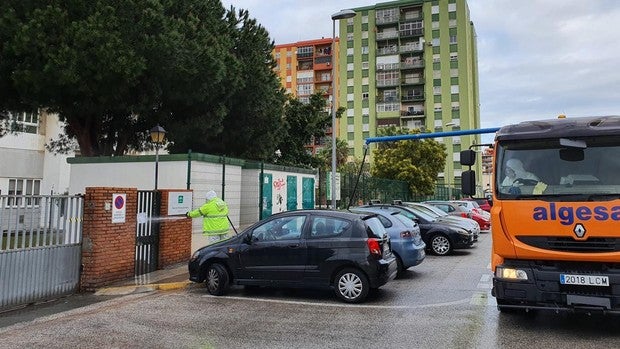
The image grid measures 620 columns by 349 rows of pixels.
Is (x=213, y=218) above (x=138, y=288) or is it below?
above

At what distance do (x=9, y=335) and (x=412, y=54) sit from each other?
267ft

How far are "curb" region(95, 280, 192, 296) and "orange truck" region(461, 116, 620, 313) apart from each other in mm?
5830

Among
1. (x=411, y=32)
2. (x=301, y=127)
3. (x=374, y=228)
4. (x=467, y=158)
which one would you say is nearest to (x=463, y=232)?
(x=374, y=228)

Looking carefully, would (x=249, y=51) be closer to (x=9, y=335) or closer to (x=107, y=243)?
(x=107, y=243)

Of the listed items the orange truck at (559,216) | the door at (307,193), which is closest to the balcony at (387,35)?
the door at (307,193)

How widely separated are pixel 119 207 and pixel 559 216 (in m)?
7.78

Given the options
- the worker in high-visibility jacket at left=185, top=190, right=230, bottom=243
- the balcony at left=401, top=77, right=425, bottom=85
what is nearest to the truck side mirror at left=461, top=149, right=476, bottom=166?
the worker in high-visibility jacket at left=185, top=190, right=230, bottom=243

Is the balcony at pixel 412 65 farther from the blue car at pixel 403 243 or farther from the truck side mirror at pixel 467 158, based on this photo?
the truck side mirror at pixel 467 158

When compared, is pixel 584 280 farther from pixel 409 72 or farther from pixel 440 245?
pixel 409 72

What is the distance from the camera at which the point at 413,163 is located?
41562mm

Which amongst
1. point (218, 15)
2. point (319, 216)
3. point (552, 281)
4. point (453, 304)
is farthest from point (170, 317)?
point (218, 15)

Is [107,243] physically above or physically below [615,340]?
above

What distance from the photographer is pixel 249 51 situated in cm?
2106

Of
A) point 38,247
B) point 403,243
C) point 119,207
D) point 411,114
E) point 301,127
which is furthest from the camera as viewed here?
point 411,114
